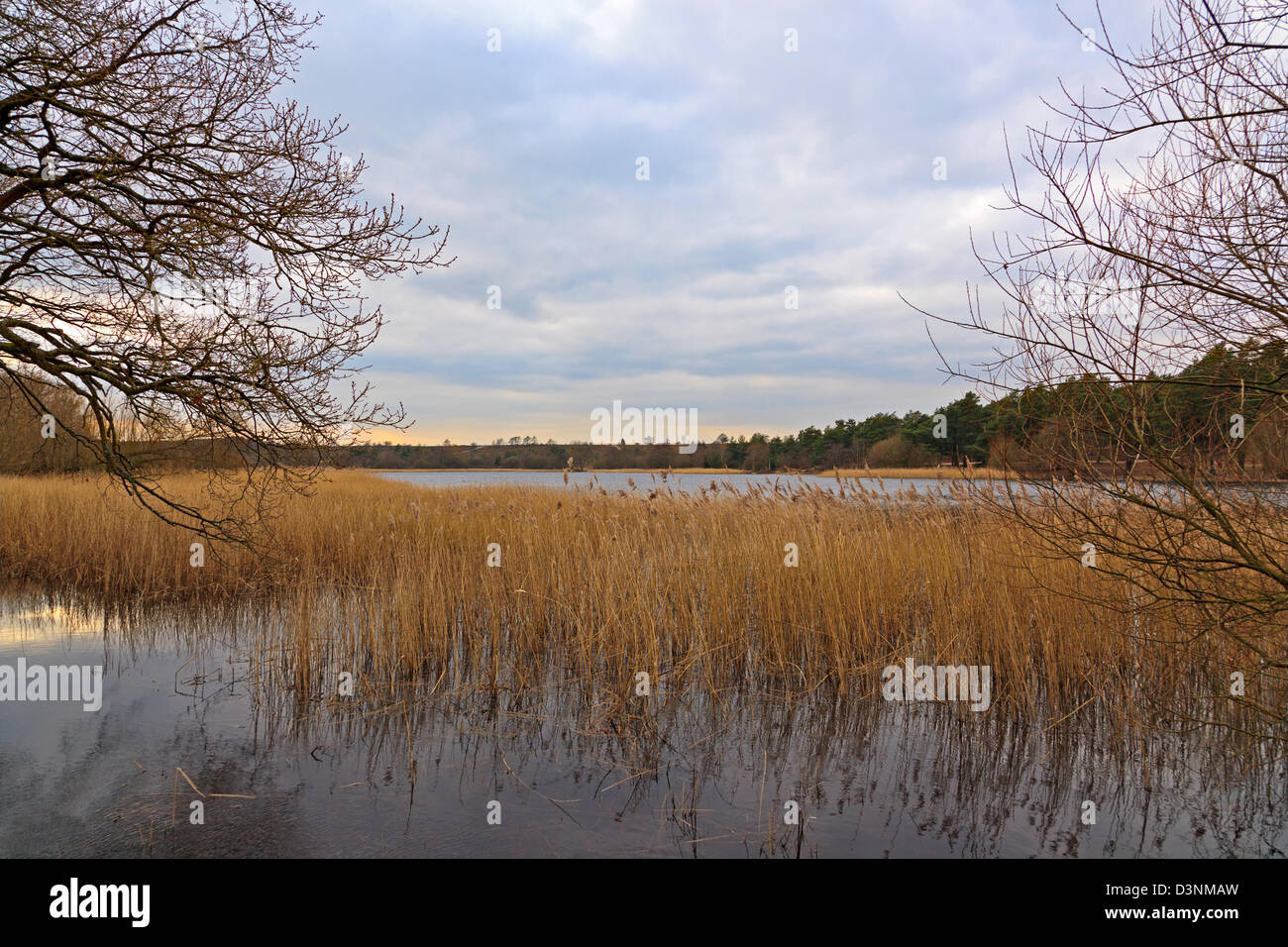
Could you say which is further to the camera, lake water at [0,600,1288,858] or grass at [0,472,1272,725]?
grass at [0,472,1272,725]

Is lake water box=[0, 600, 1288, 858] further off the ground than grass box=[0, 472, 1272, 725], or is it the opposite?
grass box=[0, 472, 1272, 725]

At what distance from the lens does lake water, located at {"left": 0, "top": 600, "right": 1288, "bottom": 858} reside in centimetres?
325

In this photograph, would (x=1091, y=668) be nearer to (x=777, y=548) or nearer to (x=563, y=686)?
(x=777, y=548)

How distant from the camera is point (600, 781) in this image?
149 inches

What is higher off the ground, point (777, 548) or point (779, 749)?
point (777, 548)

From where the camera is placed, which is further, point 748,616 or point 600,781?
point 748,616

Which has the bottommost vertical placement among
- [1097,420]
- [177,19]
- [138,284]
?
[1097,420]

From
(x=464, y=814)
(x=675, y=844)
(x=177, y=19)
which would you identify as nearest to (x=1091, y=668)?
(x=675, y=844)

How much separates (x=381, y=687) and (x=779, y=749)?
292cm

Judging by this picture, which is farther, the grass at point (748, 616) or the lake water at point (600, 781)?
the grass at point (748, 616)

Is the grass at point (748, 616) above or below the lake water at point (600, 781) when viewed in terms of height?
above

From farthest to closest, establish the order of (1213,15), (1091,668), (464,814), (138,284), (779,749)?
1. (138,284)
2. (1091,668)
3. (779,749)
4. (464,814)
5. (1213,15)

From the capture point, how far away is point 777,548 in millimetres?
6504

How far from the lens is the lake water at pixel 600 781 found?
3.25 meters
